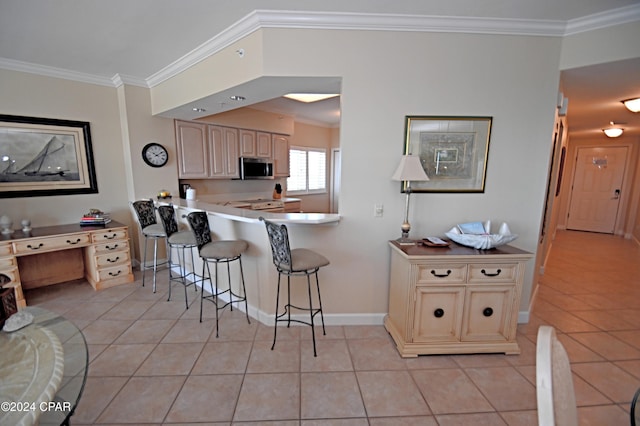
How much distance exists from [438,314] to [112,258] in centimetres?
388

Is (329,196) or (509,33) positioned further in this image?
(329,196)

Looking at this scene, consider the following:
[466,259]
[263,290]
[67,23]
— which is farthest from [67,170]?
[466,259]

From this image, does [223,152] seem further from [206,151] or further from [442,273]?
[442,273]

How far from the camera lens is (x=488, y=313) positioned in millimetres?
2215

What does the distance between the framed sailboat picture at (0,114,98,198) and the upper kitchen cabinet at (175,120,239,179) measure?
1.13 m

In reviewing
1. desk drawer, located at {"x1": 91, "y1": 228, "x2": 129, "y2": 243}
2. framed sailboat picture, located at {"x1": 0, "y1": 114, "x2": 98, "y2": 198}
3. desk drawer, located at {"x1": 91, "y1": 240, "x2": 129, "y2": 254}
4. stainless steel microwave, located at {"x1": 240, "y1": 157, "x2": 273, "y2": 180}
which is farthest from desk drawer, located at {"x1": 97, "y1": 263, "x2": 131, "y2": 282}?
stainless steel microwave, located at {"x1": 240, "y1": 157, "x2": 273, "y2": 180}

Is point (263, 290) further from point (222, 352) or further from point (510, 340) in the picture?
point (510, 340)

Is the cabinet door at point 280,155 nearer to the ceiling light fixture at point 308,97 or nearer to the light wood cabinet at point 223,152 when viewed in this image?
the light wood cabinet at point 223,152

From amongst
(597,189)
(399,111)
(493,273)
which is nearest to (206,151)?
(399,111)

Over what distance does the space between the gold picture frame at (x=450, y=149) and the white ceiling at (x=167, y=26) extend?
2.63 ft

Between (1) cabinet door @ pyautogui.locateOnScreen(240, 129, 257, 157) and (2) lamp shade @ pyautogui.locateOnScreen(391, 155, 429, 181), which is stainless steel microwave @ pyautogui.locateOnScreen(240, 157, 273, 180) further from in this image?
(2) lamp shade @ pyautogui.locateOnScreen(391, 155, 429, 181)

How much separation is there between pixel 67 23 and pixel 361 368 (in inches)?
150

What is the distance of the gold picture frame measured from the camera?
240cm

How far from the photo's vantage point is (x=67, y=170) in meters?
3.53
